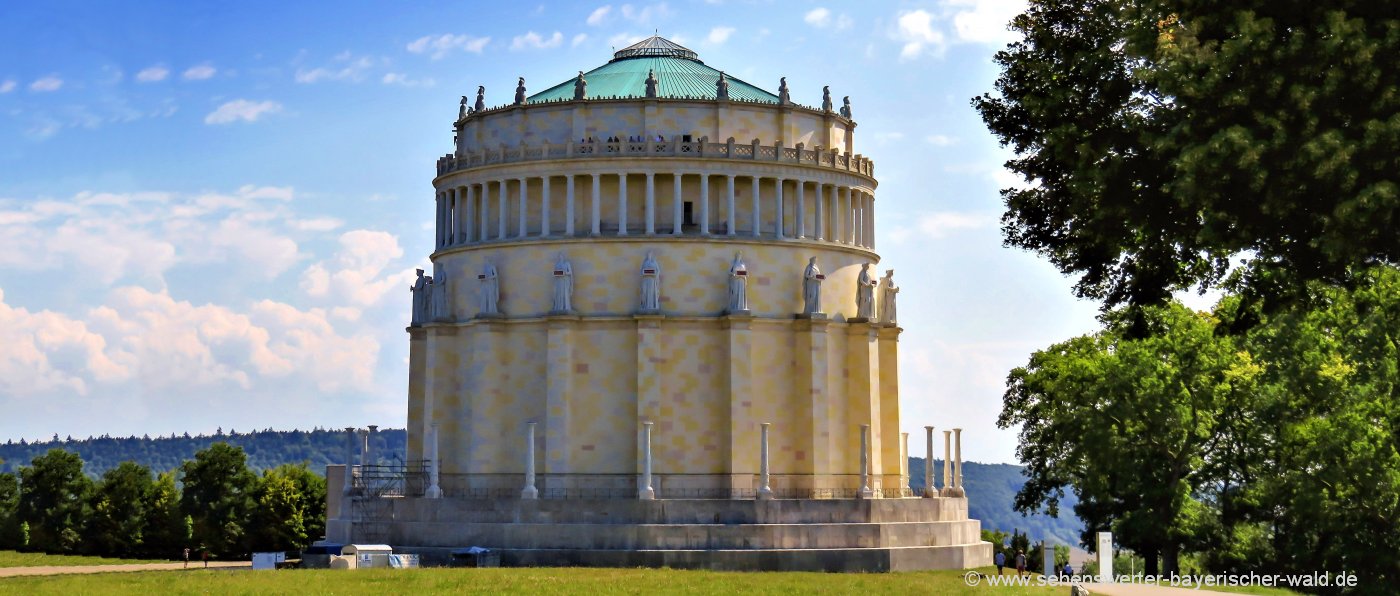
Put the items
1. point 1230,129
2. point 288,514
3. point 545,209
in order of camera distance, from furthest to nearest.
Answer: point 288,514 < point 545,209 < point 1230,129

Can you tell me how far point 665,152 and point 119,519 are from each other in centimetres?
4600

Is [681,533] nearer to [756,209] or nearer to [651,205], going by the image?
[651,205]

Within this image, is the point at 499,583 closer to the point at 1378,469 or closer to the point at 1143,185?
the point at 1143,185

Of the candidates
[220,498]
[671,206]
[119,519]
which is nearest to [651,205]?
[671,206]

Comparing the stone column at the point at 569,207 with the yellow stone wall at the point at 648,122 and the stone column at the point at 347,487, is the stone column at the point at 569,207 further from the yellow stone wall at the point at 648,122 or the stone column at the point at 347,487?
the stone column at the point at 347,487

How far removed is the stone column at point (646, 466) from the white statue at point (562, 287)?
584cm

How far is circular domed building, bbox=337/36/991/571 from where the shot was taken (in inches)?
2430

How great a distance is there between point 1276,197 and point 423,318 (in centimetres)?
4579

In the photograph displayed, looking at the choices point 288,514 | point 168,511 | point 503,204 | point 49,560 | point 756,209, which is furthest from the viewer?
point 168,511

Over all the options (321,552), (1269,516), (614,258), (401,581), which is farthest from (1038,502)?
(401,581)

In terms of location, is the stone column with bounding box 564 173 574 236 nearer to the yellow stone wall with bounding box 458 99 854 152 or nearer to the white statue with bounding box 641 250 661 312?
the yellow stone wall with bounding box 458 99 854 152

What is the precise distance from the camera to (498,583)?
44344 millimetres

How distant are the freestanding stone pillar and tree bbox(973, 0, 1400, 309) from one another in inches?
916

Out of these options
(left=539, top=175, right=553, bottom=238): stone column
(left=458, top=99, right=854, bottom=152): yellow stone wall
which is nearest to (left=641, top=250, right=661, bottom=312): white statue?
(left=539, top=175, right=553, bottom=238): stone column
